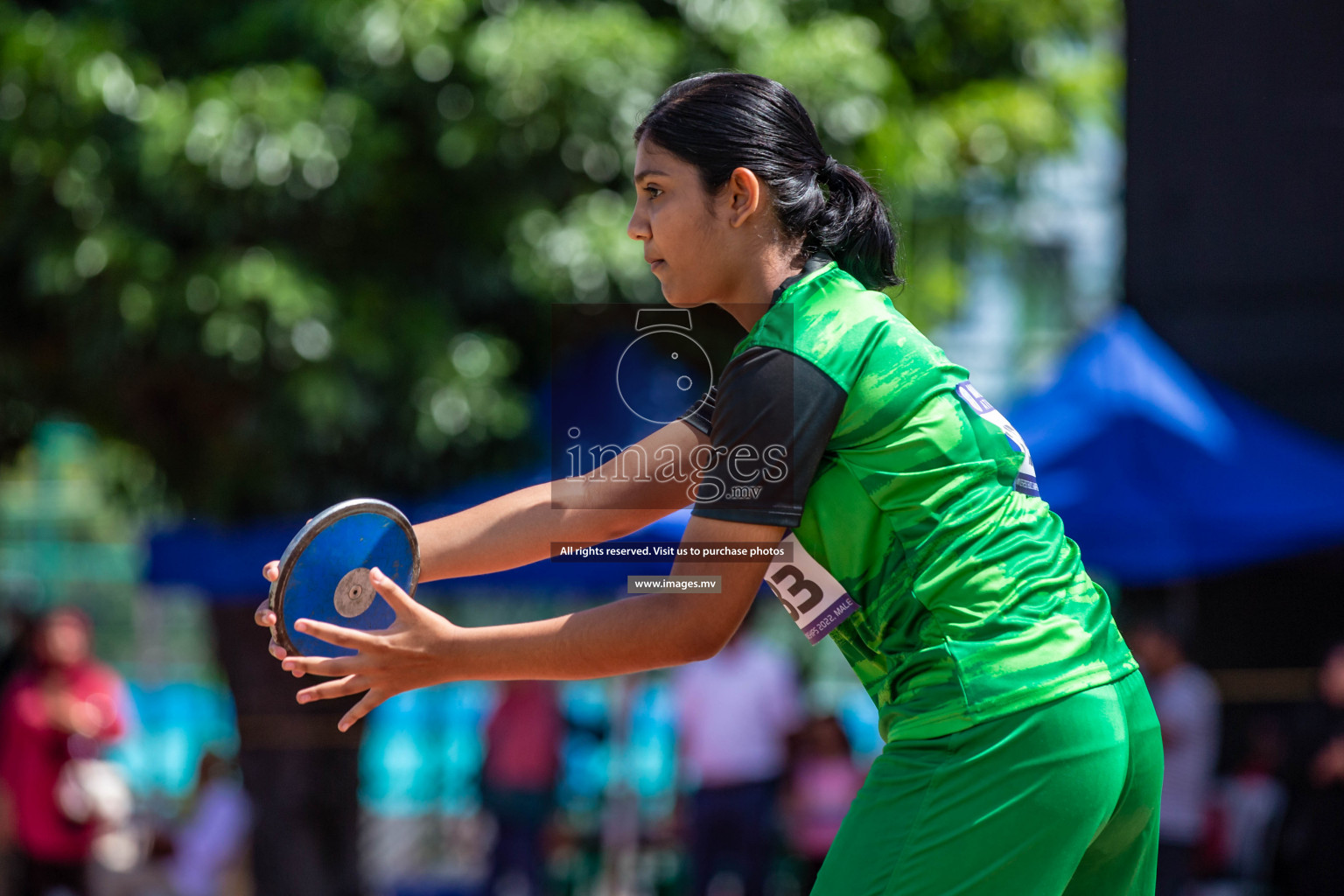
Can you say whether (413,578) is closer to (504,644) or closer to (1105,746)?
(504,644)

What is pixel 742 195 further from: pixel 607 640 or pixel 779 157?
pixel 607 640

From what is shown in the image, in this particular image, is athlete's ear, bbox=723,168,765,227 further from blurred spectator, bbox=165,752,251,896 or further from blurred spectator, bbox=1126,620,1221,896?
blurred spectator, bbox=165,752,251,896

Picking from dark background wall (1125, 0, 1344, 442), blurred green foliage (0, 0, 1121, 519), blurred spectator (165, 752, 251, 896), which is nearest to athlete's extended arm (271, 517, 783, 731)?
blurred green foliage (0, 0, 1121, 519)

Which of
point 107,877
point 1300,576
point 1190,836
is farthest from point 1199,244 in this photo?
point 107,877

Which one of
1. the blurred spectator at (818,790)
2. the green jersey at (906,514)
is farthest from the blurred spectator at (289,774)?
the green jersey at (906,514)

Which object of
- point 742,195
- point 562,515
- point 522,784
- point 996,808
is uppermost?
point 742,195

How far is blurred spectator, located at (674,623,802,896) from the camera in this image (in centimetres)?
752

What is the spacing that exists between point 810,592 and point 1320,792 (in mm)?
5507

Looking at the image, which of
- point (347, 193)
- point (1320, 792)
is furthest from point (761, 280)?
point (1320, 792)

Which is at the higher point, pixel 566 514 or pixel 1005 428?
pixel 1005 428

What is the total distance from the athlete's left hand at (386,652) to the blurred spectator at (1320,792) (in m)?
5.73

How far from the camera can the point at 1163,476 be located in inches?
263

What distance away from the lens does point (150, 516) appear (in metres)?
8.18

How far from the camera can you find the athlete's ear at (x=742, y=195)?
2078 millimetres
